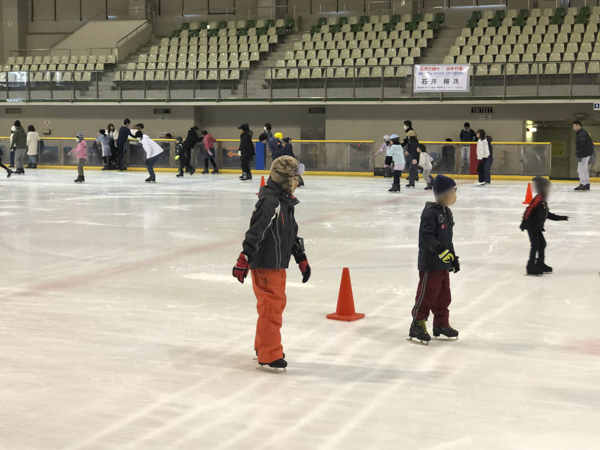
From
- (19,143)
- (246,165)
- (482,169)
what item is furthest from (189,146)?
(482,169)

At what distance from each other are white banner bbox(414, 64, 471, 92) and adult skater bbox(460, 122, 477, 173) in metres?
1.29

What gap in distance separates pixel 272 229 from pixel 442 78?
850 inches

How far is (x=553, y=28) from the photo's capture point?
26062 mm

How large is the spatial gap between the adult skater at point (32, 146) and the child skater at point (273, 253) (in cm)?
2364

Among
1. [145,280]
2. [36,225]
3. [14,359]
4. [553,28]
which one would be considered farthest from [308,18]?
[14,359]

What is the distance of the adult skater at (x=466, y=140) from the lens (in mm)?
23236

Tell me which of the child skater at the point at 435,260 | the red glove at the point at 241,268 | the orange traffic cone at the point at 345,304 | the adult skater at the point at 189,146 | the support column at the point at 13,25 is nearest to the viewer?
the red glove at the point at 241,268

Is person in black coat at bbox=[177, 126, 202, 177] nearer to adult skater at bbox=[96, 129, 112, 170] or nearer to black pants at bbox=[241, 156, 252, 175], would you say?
black pants at bbox=[241, 156, 252, 175]

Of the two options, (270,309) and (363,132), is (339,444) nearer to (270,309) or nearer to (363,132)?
(270,309)

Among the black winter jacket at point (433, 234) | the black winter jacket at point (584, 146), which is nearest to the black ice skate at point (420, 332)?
the black winter jacket at point (433, 234)

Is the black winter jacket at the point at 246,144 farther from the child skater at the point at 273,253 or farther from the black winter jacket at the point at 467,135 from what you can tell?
the child skater at the point at 273,253

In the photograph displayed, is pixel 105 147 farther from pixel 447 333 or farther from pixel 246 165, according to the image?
pixel 447 333

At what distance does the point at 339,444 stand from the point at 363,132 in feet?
80.7

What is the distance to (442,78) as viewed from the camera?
2472cm
